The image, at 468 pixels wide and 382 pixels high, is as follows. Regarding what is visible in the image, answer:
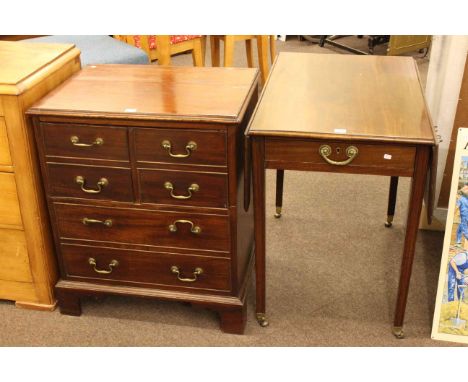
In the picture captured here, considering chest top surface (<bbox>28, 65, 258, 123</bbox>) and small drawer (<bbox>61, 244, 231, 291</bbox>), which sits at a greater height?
chest top surface (<bbox>28, 65, 258, 123</bbox>)

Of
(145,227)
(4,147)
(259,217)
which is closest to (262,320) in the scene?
(259,217)

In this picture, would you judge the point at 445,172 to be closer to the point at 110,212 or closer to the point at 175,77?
the point at 175,77

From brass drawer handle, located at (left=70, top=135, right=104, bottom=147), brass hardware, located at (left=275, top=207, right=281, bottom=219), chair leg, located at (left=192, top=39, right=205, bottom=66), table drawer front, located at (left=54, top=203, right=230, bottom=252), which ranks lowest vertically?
brass hardware, located at (left=275, top=207, right=281, bottom=219)

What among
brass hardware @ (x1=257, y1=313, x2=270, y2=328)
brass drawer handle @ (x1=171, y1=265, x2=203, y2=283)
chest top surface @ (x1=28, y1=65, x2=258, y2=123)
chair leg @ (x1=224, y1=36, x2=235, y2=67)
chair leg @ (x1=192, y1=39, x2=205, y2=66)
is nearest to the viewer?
chest top surface @ (x1=28, y1=65, x2=258, y2=123)

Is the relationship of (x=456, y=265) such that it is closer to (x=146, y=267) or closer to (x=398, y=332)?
(x=398, y=332)

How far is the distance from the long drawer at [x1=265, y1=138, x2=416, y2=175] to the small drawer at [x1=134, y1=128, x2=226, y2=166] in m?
0.15

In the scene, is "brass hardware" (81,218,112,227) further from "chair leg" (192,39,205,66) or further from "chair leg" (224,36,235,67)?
"chair leg" (192,39,205,66)

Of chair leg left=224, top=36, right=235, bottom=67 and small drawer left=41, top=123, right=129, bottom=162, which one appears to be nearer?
small drawer left=41, top=123, right=129, bottom=162

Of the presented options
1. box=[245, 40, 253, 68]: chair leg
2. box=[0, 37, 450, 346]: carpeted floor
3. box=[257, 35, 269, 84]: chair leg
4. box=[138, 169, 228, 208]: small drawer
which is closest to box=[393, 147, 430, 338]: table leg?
box=[0, 37, 450, 346]: carpeted floor

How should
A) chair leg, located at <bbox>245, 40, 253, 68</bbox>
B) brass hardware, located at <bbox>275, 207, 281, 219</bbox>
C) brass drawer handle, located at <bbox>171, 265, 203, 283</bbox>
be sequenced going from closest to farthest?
1. brass drawer handle, located at <bbox>171, 265, 203, 283</bbox>
2. brass hardware, located at <bbox>275, 207, 281, 219</bbox>
3. chair leg, located at <bbox>245, 40, 253, 68</bbox>

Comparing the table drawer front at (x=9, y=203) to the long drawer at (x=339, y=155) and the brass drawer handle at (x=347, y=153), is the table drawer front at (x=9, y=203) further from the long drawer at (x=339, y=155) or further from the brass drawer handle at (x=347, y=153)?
the brass drawer handle at (x=347, y=153)

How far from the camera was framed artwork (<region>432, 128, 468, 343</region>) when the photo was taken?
195 cm

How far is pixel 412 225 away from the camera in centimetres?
183

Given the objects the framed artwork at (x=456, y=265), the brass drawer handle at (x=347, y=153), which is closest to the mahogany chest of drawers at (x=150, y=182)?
the brass drawer handle at (x=347, y=153)
